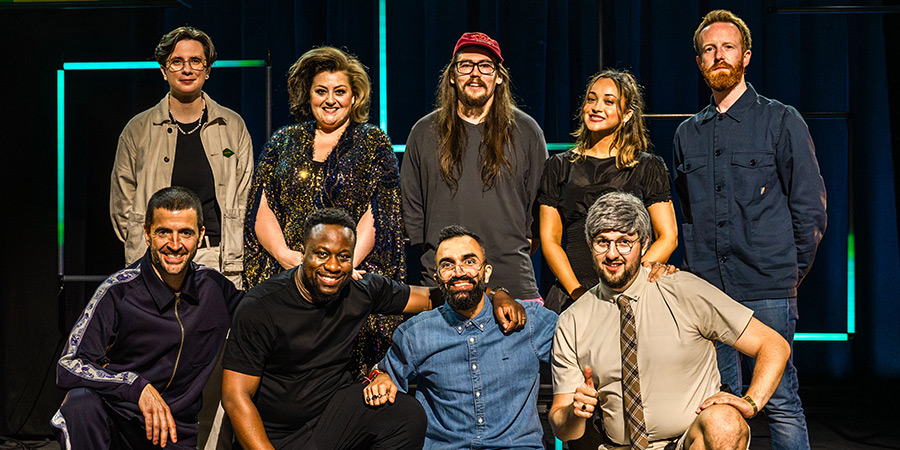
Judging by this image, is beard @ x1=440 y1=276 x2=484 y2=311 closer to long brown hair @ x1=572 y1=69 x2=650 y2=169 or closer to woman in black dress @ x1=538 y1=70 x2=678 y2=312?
woman in black dress @ x1=538 y1=70 x2=678 y2=312

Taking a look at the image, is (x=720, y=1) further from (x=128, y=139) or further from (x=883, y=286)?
(x=128, y=139)

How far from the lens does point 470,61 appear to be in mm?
3166

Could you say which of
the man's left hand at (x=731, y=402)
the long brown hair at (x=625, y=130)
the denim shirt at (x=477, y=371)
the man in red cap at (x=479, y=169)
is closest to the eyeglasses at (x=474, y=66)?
the man in red cap at (x=479, y=169)

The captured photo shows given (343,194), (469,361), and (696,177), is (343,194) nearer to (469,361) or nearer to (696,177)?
(469,361)

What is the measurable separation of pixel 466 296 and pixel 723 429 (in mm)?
892

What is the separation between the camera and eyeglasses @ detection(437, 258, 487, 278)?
279cm

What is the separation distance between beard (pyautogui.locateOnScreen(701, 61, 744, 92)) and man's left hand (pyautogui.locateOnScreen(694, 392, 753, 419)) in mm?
1210

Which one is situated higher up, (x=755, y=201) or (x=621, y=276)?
(x=755, y=201)

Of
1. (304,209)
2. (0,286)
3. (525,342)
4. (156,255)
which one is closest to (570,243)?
(525,342)

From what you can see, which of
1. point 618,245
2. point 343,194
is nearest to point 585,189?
point 618,245

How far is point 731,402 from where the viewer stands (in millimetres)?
2346

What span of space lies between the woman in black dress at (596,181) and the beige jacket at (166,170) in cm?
124

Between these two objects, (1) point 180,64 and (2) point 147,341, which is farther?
(1) point 180,64

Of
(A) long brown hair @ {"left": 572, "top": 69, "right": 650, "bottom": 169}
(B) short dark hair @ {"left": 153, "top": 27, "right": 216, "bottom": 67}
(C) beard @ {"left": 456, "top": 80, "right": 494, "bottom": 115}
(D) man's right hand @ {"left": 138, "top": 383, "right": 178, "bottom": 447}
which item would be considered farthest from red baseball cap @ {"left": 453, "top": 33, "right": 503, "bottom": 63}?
(D) man's right hand @ {"left": 138, "top": 383, "right": 178, "bottom": 447}
